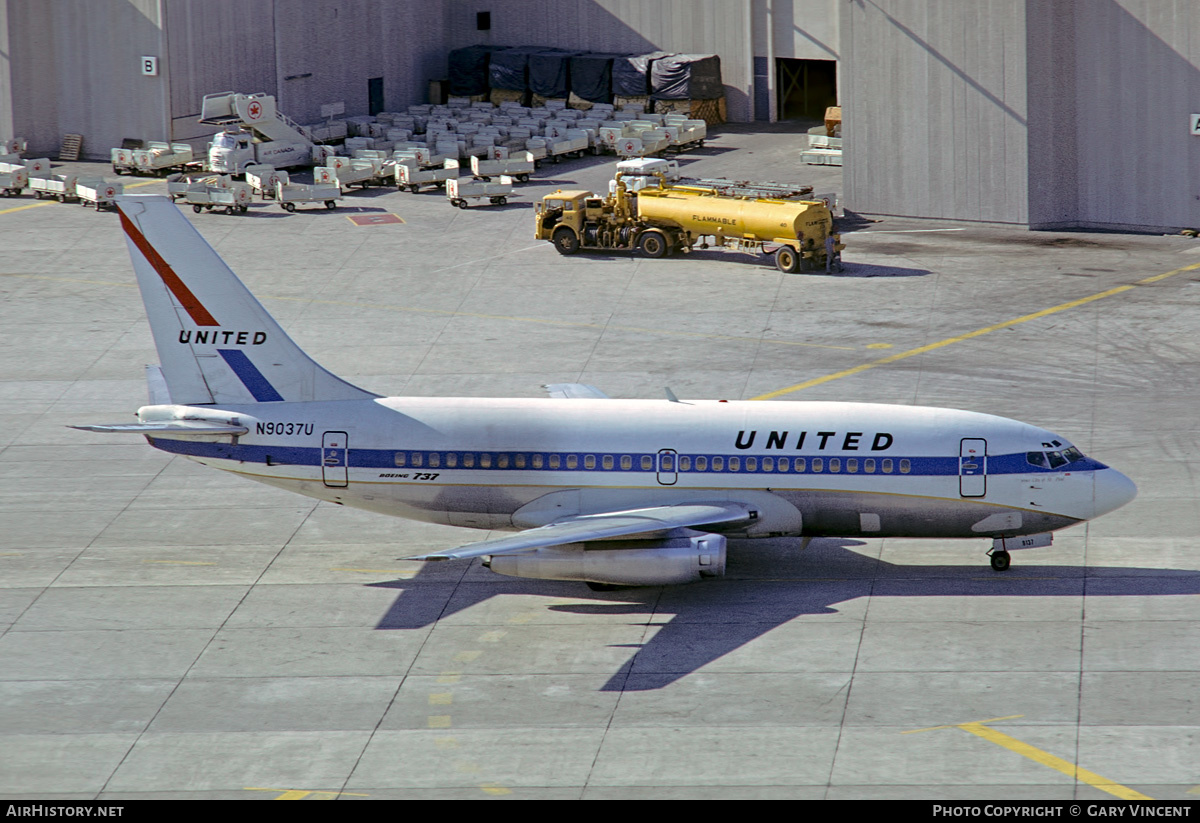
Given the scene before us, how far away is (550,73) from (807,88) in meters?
15.9

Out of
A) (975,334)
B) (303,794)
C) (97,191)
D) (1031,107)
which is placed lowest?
(303,794)

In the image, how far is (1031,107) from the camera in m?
68.2

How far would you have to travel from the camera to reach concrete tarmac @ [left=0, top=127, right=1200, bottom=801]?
27953 millimetres

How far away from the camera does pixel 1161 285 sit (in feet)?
201

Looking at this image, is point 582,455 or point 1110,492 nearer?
point 1110,492

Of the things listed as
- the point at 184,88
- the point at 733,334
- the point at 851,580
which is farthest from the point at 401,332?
the point at 184,88

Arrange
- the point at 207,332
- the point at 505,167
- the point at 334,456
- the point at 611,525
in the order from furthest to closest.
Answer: the point at 505,167 < the point at 207,332 < the point at 334,456 < the point at 611,525

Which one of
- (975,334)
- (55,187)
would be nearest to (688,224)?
(975,334)

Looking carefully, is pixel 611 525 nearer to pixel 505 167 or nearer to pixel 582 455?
pixel 582 455

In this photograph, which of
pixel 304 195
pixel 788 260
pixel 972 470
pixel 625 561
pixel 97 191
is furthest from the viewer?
pixel 304 195

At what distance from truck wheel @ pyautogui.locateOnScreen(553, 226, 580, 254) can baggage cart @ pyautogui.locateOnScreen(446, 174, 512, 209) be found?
8943mm

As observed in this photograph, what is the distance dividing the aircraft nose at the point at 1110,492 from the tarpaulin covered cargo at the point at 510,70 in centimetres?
6723

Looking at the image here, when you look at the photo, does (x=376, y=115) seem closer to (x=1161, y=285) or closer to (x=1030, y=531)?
(x=1161, y=285)

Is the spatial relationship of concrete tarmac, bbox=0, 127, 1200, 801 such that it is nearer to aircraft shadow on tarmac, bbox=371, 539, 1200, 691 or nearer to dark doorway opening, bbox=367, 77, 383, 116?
aircraft shadow on tarmac, bbox=371, 539, 1200, 691
